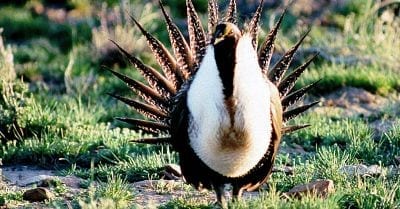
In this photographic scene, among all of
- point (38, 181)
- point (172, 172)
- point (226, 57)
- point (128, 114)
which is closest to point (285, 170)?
point (172, 172)

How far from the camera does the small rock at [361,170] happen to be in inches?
188

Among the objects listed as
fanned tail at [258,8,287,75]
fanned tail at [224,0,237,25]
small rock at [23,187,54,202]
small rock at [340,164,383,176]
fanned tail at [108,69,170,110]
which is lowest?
small rock at [23,187,54,202]

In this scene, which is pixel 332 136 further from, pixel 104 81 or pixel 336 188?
pixel 104 81

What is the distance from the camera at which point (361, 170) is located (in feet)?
16.0

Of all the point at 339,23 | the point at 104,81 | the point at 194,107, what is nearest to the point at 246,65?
the point at 194,107

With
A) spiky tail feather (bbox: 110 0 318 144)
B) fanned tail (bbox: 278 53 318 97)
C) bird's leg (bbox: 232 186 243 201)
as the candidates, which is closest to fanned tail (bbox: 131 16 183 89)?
spiky tail feather (bbox: 110 0 318 144)

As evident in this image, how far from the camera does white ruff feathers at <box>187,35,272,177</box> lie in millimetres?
3771

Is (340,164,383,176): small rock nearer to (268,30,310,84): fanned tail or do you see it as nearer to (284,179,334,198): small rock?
(284,179,334,198): small rock

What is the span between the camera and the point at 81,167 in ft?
18.5

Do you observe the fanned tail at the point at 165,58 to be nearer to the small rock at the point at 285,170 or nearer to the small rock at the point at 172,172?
the small rock at the point at 172,172

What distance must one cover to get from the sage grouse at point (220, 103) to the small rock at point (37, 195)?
0.54m

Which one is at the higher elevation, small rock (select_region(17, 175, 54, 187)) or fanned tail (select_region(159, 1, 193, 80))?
fanned tail (select_region(159, 1, 193, 80))

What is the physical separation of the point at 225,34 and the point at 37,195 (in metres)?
1.38

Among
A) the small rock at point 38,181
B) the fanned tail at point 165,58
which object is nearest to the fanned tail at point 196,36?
the fanned tail at point 165,58
